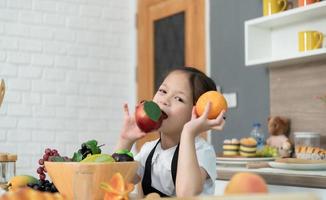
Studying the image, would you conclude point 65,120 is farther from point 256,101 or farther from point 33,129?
point 256,101

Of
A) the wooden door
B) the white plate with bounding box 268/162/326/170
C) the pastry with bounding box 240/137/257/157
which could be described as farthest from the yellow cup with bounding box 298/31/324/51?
the wooden door

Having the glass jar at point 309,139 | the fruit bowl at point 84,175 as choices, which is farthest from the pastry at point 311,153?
the fruit bowl at point 84,175

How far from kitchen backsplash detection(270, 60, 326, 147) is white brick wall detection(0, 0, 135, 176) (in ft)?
5.32

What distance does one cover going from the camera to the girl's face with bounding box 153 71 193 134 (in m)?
1.27

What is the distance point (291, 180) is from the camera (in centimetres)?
172

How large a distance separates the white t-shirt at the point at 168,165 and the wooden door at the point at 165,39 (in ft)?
6.09

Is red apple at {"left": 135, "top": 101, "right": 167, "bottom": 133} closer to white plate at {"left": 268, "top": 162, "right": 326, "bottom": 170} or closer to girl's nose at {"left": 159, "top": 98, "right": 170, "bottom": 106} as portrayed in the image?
girl's nose at {"left": 159, "top": 98, "right": 170, "bottom": 106}

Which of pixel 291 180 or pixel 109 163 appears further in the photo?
pixel 291 180

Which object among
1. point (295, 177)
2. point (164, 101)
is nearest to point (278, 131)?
point (295, 177)

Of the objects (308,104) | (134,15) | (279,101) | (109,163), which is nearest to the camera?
(109,163)

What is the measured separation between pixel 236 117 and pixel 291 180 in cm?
119

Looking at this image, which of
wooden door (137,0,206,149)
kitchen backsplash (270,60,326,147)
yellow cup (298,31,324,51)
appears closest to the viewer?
yellow cup (298,31,324,51)

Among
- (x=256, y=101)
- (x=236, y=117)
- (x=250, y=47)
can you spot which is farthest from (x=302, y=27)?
(x=236, y=117)

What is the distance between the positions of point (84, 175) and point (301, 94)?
6.43ft
